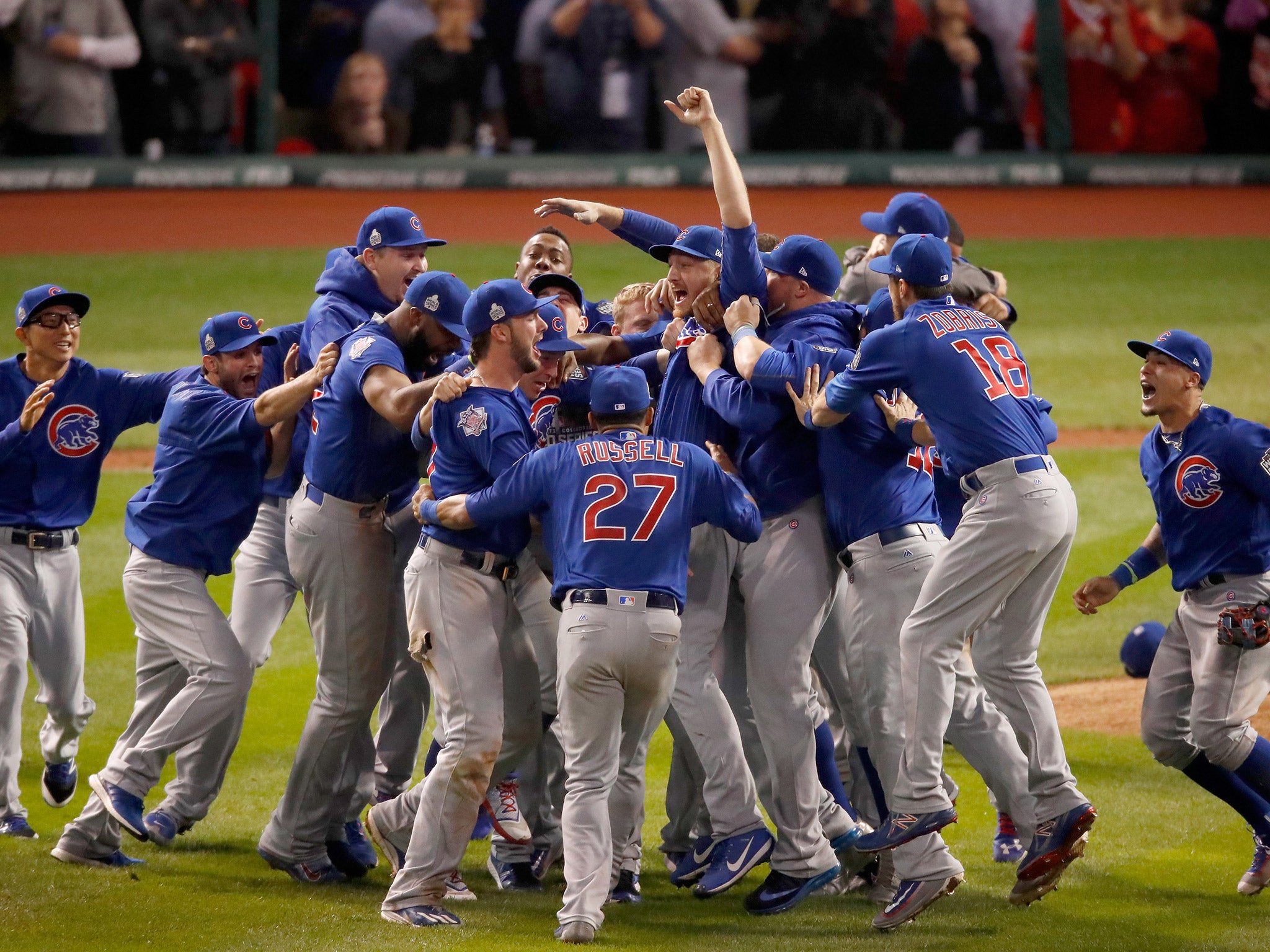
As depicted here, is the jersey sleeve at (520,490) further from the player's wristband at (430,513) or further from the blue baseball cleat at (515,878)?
the blue baseball cleat at (515,878)

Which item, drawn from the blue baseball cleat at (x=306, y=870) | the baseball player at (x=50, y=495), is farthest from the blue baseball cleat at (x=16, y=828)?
the blue baseball cleat at (x=306, y=870)

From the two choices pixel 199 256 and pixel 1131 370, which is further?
pixel 199 256

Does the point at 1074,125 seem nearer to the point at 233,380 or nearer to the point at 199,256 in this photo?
the point at 199,256

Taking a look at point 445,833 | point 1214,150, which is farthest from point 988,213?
point 445,833

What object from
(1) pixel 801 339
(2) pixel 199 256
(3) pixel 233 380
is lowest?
(2) pixel 199 256

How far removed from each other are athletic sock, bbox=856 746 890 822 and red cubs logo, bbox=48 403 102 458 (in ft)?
10.6

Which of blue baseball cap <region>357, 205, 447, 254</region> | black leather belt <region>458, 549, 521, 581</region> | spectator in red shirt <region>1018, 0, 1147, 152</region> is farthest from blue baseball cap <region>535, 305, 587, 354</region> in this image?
spectator in red shirt <region>1018, 0, 1147, 152</region>

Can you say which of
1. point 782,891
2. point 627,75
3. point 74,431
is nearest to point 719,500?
point 782,891

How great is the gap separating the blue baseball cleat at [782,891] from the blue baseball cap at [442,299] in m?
2.10

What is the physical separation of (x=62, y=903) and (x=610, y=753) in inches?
71.0

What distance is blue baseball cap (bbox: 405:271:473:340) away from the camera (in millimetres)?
5543

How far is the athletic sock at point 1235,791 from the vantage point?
228 inches

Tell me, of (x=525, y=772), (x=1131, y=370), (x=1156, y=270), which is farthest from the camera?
(x=1156, y=270)

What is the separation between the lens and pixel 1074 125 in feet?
58.9
